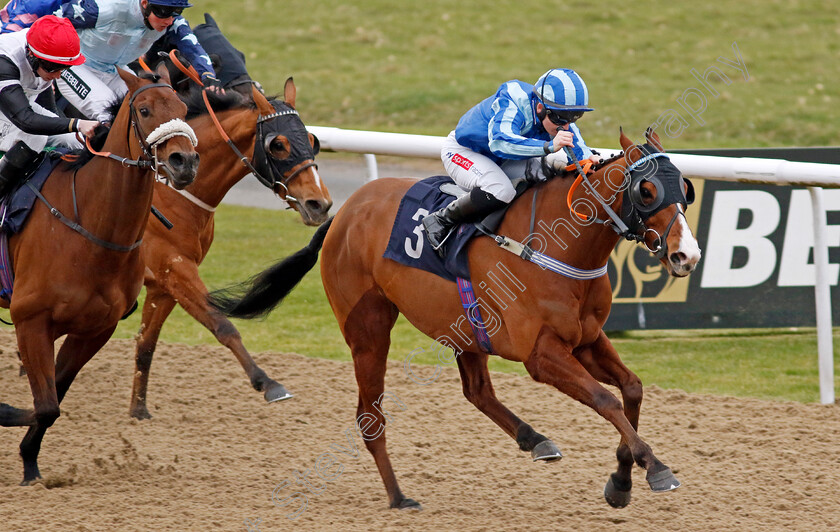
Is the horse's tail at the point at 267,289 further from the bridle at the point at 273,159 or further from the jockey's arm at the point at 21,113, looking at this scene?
the jockey's arm at the point at 21,113

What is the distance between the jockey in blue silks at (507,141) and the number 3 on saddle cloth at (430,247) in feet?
0.22

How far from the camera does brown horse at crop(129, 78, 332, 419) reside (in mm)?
5270

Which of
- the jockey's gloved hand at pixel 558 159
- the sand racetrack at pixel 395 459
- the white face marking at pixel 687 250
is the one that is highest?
the jockey's gloved hand at pixel 558 159

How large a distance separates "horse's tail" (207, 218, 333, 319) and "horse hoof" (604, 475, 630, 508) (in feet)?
6.41

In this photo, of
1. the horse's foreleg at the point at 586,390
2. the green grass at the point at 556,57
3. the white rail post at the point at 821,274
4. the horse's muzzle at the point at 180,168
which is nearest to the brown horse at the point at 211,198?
the horse's muzzle at the point at 180,168

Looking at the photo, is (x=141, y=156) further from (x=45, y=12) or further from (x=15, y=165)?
(x=45, y=12)

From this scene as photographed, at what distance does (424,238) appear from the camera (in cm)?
483

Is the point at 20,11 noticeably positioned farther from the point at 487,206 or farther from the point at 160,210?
the point at 487,206

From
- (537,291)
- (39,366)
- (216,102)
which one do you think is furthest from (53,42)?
(537,291)

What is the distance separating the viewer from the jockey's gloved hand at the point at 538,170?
14.9 ft

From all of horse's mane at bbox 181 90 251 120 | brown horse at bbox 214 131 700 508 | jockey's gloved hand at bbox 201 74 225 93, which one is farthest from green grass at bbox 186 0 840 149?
brown horse at bbox 214 131 700 508

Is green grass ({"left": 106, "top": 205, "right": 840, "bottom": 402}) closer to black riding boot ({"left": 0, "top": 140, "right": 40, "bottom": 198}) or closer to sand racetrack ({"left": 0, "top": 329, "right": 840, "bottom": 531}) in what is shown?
sand racetrack ({"left": 0, "top": 329, "right": 840, "bottom": 531})

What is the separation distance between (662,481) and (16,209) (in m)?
3.16

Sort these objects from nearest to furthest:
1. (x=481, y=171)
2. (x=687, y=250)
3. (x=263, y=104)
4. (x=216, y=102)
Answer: (x=687, y=250), (x=481, y=171), (x=263, y=104), (x=216, y=102)
